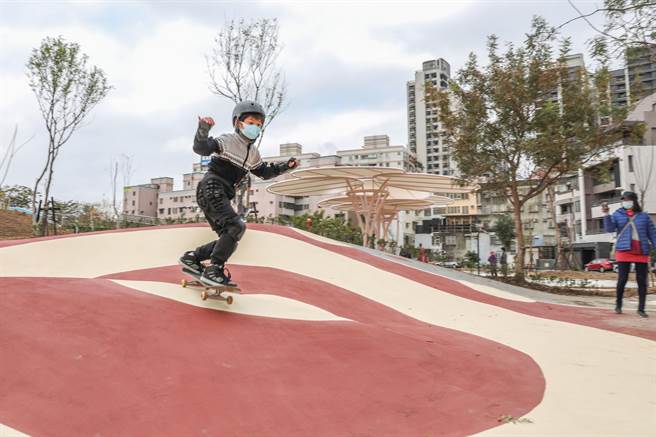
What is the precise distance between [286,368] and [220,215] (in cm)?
183

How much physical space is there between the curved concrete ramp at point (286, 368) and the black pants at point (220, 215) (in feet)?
1.97

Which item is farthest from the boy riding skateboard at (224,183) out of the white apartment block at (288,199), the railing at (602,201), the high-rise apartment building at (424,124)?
the high-rise apartment building at (424,124)

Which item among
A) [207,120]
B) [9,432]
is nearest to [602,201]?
[207,120]

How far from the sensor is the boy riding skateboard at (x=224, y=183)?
14.7ft

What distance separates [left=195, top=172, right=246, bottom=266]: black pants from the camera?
451 cm

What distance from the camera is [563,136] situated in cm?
1295

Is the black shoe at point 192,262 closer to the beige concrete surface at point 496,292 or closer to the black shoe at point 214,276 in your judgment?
the black shoe at point 214,276

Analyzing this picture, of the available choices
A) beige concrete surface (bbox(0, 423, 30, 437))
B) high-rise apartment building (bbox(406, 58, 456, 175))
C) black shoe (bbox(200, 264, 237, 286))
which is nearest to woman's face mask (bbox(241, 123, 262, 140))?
black shoe (bbox(200, 264, 237, 286))

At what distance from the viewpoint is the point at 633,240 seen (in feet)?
21.6

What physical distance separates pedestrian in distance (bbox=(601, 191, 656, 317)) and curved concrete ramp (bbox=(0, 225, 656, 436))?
2.55 feet

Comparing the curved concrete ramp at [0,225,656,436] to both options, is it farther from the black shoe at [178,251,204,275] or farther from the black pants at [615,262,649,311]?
the black pants at [615,262,649,311]

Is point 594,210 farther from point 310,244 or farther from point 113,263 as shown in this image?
point 113,263

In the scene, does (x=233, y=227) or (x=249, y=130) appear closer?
(x=233, y=227)

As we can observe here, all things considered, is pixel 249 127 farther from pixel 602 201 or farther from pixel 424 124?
pixel 424 124
